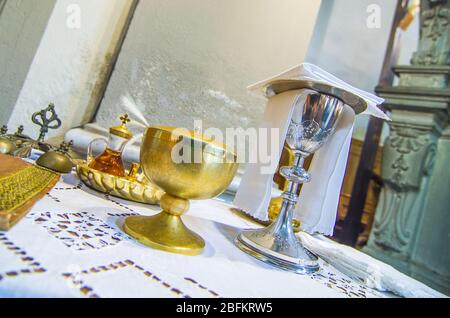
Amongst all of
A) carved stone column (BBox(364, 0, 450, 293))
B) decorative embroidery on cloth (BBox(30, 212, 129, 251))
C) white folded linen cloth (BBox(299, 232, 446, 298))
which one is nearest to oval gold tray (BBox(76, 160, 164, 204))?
decorative embroidery on cloth (BBox(30, 212, 129, 251))

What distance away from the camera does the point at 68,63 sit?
3.67ft

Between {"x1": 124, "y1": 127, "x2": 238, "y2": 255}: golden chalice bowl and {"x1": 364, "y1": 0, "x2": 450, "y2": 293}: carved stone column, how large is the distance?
5.55 feet

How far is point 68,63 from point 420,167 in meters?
1.91

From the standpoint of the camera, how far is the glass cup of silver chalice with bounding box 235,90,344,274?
512 millimetres

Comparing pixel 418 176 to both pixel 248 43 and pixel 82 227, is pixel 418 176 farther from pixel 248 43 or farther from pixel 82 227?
pixel 82 227

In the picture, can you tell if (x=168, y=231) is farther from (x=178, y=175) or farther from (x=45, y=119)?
(x=45, y=119)

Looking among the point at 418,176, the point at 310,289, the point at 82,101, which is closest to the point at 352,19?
the point at 418,176

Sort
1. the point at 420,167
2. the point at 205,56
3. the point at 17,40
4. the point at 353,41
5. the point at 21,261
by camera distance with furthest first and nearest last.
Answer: the point at 353,41, the point at 420,167, the point at 205,56, the point at 17,40, the point at 21,261

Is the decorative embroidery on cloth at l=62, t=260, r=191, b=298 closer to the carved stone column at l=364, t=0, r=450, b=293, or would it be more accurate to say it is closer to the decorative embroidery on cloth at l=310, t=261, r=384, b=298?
the decorative embroidery on cloth at l=310, t=261, r=384, b=298

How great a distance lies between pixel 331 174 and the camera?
2.06ft

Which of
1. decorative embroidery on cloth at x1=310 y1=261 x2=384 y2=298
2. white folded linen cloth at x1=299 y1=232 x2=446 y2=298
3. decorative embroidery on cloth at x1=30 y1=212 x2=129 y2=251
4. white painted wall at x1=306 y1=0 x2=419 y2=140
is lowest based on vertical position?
decorative embroidery on cloth at x1=30 y1=212 x2=129 y2=251

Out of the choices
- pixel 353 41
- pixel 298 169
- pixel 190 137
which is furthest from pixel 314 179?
pixel 353 41
